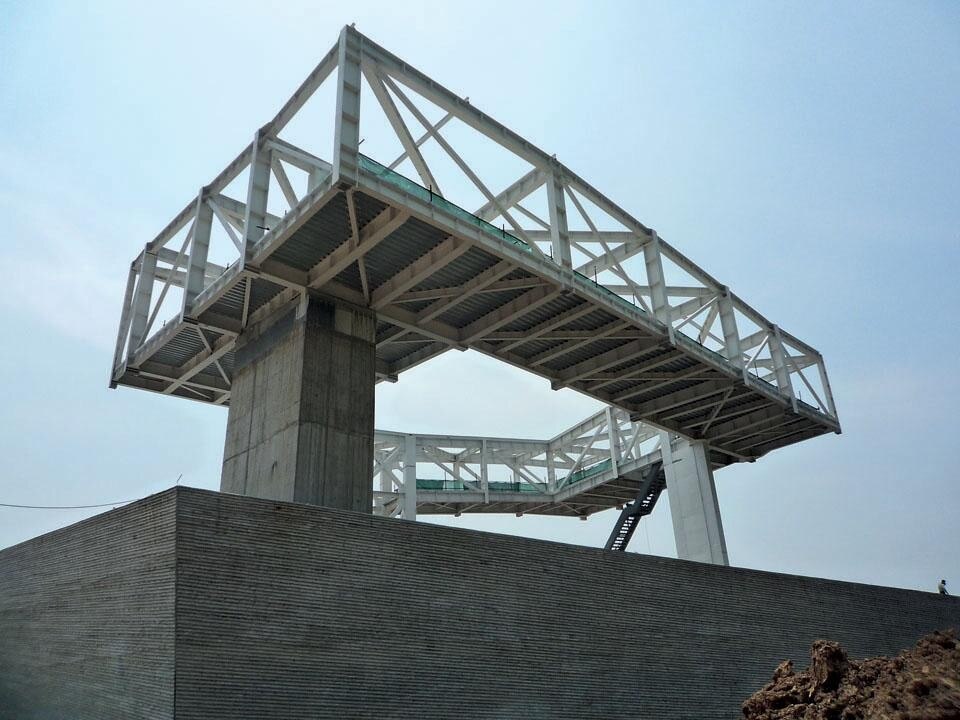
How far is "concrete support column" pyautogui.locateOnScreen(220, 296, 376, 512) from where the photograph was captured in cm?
2036

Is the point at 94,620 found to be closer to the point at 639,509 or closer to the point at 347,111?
the point at 347,111

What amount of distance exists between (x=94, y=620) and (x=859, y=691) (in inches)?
554

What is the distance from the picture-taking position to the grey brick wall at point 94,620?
13.0 meters

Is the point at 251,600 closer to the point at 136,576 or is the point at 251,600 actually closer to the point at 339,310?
the point at 136,576

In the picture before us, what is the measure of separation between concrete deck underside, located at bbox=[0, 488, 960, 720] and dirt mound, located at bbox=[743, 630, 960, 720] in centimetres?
432

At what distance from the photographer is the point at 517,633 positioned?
16.8 m

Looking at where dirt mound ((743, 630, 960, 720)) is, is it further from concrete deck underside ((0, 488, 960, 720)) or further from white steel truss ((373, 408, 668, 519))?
white steel truss ((373, 408, 668, 519))

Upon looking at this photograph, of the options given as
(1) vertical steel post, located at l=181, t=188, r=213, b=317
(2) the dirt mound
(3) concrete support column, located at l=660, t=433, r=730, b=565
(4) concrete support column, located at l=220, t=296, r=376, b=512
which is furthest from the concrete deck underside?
(3) concrete support column, located at l=660, t=433, r=730, b=565

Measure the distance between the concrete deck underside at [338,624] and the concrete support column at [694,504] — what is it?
14194mm

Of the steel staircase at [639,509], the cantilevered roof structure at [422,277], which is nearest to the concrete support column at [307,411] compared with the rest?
the cantilevered roof structure at [422,277]

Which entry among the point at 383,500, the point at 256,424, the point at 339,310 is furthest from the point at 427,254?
the point at 383,500

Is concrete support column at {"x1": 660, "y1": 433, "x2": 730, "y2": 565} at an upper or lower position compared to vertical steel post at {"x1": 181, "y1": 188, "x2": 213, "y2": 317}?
lower

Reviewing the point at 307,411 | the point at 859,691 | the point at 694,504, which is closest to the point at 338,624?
the point at 307,411

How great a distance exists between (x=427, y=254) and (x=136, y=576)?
36.2 ft
